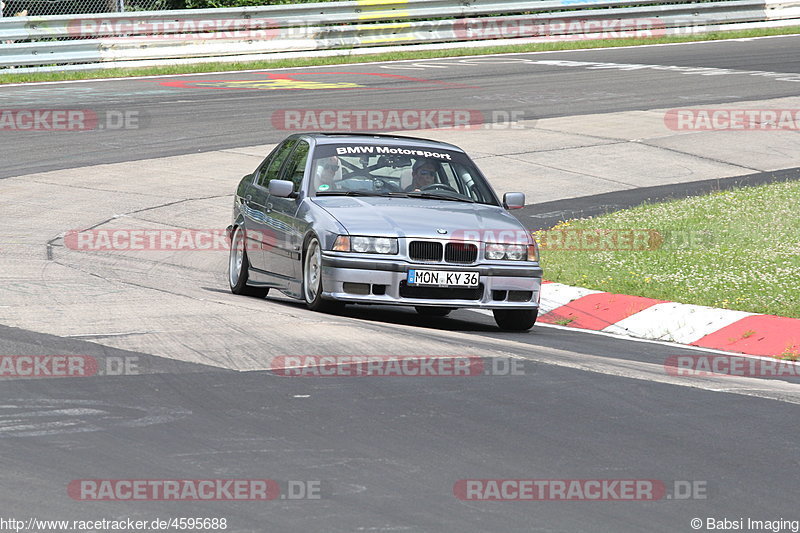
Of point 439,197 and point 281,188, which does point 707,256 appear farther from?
point 281,188

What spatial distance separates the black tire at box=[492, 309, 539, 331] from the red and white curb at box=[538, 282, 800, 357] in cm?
75

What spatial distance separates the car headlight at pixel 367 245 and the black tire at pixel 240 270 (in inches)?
82.1

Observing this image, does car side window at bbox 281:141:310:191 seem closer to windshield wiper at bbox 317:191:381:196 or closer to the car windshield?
the car windshield

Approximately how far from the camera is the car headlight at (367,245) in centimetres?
1016

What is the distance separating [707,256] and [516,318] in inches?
121

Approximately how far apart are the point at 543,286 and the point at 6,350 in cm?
573

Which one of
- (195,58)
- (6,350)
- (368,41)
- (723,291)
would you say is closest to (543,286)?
(723,291)

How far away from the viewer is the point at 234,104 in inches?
938

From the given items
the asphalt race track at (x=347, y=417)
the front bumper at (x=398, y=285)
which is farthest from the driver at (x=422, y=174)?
the front bumper at (x=398, y=285)

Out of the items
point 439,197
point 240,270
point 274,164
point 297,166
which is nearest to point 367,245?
point 439,197

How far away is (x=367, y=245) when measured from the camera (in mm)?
10164

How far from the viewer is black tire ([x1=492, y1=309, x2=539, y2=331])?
10656 millimetres

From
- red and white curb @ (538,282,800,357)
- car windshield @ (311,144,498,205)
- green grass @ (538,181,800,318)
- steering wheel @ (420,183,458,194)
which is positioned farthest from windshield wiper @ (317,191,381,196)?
green grass @ (538,181,800,318)

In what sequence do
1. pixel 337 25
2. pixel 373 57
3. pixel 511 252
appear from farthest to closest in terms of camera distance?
pixel 373 57 → pixel 337 25 → pixel 511 252
